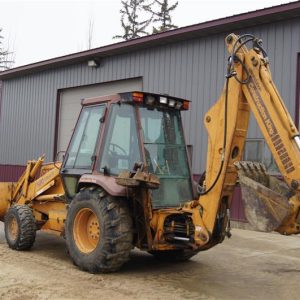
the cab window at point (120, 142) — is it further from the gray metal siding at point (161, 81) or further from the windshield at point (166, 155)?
the gray metal siding at point (161, 81)

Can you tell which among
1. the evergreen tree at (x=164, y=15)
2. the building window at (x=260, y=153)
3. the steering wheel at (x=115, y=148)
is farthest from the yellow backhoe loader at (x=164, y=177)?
the evergreen tree at (x=164, y=15)

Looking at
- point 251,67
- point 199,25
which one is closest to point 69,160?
point 251,67

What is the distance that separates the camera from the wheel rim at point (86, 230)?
7172 millimetres

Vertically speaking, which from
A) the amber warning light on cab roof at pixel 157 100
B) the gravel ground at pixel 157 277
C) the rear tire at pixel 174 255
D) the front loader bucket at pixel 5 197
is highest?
the amber warning light on cab roof at pixel 157 100

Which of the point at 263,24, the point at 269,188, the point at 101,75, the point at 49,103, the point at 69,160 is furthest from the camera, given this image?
the point at 49,103

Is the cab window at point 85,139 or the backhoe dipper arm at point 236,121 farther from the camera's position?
the cab window at point 85,139

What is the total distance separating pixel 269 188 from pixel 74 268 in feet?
10.0

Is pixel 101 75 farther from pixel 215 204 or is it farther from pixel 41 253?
pixel 215 204

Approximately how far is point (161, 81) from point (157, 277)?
28.6ft

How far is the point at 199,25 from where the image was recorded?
13281mm

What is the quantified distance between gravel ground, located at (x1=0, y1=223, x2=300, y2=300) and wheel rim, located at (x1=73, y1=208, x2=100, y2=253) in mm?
365

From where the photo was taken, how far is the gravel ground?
6066mm

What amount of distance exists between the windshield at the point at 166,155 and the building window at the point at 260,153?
186 inches

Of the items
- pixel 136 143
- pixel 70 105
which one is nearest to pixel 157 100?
pixel 136 143
